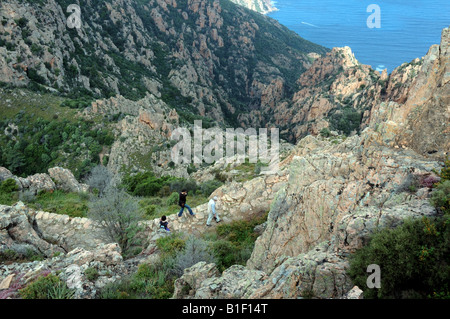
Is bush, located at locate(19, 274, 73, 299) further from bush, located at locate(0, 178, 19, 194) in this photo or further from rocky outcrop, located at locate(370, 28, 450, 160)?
bush, located at locate(0, 178, 19, 194)

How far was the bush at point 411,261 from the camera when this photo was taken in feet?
11.8

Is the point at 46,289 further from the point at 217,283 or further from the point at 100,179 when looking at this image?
the point at 100,179

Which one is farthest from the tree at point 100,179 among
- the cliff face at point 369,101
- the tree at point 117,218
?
the cliff face at point 369,101

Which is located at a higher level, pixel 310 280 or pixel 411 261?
pixel 411 261

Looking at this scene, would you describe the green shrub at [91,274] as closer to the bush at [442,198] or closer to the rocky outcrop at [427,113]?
the bush at [442,198]

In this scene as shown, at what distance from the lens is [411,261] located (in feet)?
12.5

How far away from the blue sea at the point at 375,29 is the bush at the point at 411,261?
9949 cm

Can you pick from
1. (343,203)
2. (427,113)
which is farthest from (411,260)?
(427,113)

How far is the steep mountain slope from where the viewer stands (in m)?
40.3

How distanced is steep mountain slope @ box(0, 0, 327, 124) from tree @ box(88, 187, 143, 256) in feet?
114

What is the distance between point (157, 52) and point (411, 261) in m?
87.1

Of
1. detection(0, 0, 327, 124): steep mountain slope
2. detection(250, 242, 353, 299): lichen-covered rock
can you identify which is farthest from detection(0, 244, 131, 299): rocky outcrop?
detection(0, 0, 327, 124): steep mountain slope
